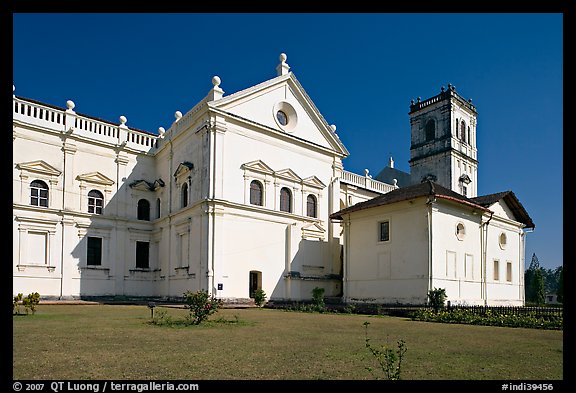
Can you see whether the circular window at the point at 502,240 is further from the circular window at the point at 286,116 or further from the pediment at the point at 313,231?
the circular window at the point at 286,116

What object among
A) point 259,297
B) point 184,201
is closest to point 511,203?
point 259,297

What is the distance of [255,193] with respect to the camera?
2997cm

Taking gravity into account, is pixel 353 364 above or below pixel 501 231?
below

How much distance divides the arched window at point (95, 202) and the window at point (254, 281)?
11638 mm

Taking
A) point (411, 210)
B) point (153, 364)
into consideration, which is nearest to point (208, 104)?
point (411, 210)

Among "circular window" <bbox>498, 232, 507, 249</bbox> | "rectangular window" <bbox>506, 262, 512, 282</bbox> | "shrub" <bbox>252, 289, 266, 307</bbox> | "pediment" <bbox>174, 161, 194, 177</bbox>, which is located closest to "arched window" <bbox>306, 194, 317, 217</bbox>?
"shrub" <bbox>252, 289, 266, 307</bbox>

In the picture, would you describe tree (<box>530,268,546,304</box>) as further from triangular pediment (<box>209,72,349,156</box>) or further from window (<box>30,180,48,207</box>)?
window (<box>30,180,48,207</box>)

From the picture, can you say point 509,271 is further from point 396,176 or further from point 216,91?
point 396,176

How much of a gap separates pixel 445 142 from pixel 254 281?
1293 inches


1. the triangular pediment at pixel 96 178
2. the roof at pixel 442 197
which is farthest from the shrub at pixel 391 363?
the triangular pediment at pixel 96 178

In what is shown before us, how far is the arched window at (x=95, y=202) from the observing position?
101ft

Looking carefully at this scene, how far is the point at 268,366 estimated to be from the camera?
720cm
